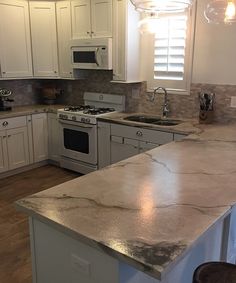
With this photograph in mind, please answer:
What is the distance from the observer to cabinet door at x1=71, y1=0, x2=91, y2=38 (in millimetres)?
3951

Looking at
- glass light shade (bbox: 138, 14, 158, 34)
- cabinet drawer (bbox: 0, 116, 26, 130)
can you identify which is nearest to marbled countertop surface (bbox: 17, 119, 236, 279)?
glass light shade (bbox: 138, 14, 158, 34)

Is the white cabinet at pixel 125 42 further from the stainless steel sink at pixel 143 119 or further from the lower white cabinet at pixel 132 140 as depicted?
the lower white cabinet at pixel 132 140

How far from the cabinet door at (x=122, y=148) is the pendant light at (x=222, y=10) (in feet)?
5.69

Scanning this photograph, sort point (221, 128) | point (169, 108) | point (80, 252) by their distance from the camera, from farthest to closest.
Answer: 1. point (169, 108)
2. point (221, 128)
3. point (80, 252)

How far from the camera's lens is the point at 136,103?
4.14m

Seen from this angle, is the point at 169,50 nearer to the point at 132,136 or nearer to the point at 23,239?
the point at 132,136

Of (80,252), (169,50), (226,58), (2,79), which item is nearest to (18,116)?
(2,79)

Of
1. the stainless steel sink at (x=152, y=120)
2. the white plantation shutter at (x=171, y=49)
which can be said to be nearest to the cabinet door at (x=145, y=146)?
the stainless steel sink at (x=152, y=120)

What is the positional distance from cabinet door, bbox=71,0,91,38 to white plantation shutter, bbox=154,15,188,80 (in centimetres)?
93

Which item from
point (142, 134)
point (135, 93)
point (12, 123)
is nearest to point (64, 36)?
point (135, 93)

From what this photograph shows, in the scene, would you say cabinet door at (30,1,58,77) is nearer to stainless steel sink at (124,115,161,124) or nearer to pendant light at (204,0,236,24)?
stainless steel sink at (124,115,161,124)

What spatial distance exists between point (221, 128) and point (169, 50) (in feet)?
3.98

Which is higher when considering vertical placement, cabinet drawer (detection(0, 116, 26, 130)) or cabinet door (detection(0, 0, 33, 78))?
cabinet door (detection(0, 0, 33, 78))

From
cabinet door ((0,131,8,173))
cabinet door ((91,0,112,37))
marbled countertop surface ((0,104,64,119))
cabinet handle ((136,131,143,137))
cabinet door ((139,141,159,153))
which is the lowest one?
cabinet door ((0,131,8,173))
